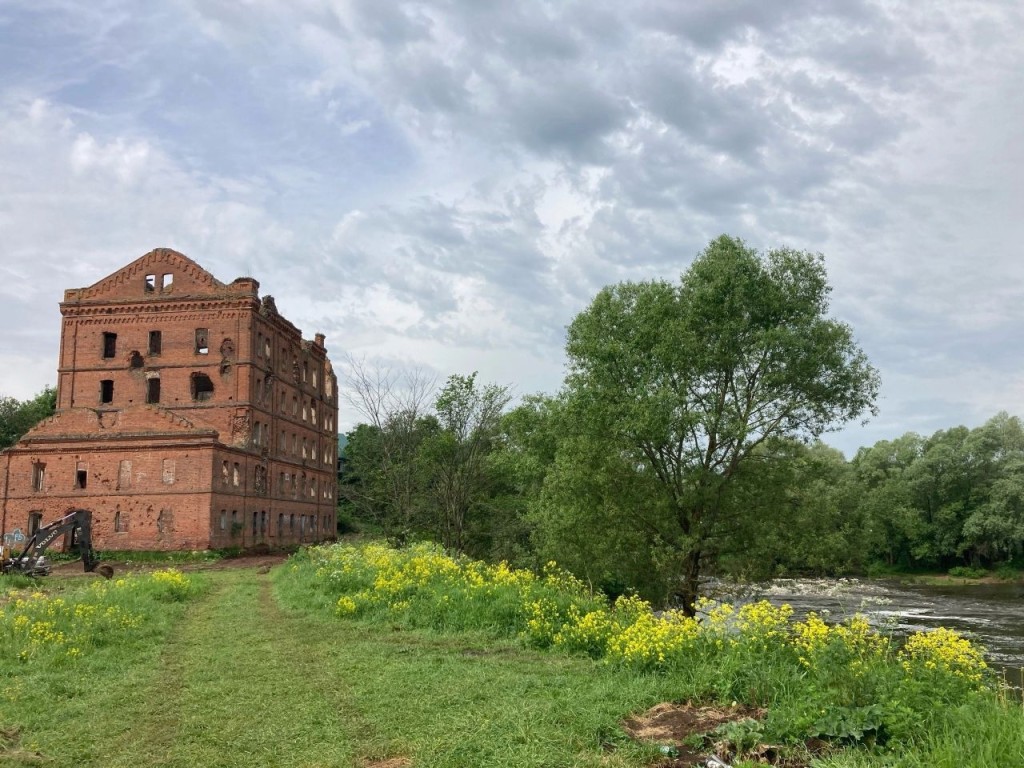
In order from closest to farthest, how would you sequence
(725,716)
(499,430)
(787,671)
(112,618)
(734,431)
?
(725,716) → (787,671) → (112,618) → (734,431) → (499,430)

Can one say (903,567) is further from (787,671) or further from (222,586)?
(787,671)

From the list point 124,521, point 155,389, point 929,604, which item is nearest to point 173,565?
point 124,521

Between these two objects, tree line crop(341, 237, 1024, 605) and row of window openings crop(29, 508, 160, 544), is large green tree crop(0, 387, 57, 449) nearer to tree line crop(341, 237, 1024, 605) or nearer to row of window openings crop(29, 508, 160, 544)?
row of window openings crop(29, 508, 160, 544)

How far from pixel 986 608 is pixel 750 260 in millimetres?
23849

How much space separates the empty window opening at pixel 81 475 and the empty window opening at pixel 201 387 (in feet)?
24.9

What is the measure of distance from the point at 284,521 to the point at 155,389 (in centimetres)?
1132

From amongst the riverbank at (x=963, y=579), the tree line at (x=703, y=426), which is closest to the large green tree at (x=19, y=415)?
the tree line at (x=703, y=426)

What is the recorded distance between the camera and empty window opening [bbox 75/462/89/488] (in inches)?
1614

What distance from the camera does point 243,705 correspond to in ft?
26.7

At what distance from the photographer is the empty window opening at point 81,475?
4100 cm

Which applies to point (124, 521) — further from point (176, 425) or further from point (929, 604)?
point (929, 604)

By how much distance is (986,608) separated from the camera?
3709 cm

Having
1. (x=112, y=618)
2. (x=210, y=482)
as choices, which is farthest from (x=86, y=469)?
(x=112, y=618)

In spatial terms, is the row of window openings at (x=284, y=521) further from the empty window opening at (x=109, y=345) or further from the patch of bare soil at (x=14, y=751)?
the patch of bare soil at (x=14, y=751)
